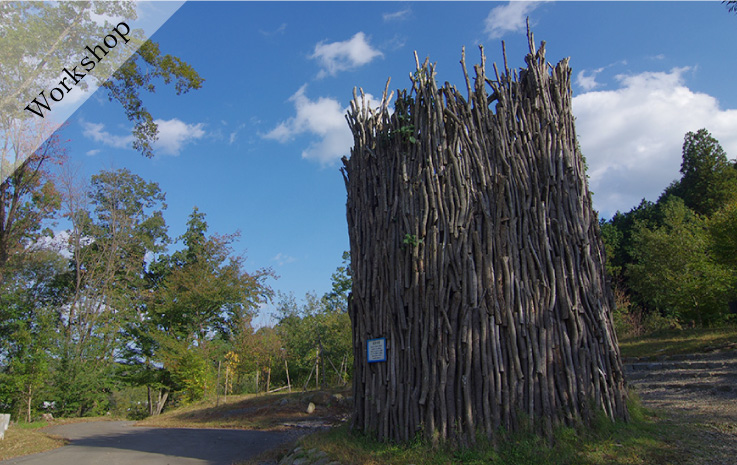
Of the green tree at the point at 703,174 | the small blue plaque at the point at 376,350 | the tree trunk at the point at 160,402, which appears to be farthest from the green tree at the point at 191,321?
the green tree at the point at 703,174

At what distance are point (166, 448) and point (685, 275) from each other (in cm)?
2011

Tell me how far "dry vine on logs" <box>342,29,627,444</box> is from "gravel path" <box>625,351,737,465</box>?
40.4 inches

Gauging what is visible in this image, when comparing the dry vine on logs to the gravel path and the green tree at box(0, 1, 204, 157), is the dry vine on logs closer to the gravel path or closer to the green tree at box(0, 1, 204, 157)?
the gravel path

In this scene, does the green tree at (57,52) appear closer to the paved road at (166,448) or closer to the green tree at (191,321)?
the paved road at (166,448)

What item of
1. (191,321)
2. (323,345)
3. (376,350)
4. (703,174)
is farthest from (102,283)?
(703,174)

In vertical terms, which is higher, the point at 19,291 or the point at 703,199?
the point at 703,199

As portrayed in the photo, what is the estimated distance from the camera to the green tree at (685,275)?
18172 millimetres

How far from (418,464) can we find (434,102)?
180 inches

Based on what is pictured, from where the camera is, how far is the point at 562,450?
16.6 ft

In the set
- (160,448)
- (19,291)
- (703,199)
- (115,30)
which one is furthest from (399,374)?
(703,199)

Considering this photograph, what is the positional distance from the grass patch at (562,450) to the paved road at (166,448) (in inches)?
105

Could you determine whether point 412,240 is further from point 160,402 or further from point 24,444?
point 160,402

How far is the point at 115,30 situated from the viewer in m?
8.78

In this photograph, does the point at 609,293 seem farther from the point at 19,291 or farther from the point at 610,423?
the point at 19,291
